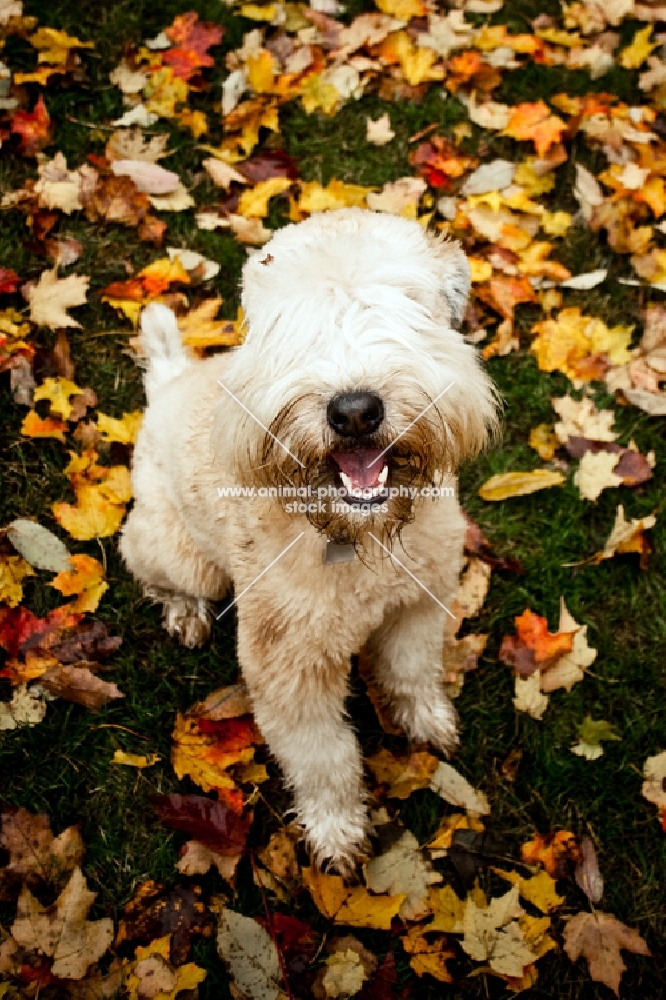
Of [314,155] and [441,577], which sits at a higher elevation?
[314,155]

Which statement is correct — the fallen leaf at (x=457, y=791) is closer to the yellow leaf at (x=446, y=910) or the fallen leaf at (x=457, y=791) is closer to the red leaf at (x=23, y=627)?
the yellow leaf at (x=446, y=910)

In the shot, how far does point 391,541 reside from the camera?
2.43m

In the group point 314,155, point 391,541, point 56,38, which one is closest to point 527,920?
point 391,541

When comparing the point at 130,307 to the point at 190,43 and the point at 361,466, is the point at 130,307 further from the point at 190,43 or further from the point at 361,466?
the point at 361,466

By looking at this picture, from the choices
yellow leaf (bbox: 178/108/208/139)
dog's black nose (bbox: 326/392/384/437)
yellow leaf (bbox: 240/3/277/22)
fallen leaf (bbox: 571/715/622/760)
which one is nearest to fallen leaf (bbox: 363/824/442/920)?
fallen leaf (bbox: 571/715/622/760)

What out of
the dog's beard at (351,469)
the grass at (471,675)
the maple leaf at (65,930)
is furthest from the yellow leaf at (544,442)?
the maple leaf at (65,930)

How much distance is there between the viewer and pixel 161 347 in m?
3.58

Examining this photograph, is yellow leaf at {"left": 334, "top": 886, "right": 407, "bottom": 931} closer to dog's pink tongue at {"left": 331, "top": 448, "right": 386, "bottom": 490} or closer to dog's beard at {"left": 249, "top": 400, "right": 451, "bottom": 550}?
dog's beard at {"left": 249, "top": 400, "right": 451, "bottom": 550}

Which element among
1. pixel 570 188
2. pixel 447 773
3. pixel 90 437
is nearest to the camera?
pixel 447 773

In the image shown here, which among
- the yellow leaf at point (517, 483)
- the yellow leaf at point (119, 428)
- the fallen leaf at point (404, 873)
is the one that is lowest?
the fallen leaf at point (404, 873)

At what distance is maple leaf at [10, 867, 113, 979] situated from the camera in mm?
2707

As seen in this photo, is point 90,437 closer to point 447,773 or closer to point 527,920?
point 447,773

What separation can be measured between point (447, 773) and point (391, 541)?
1.30m

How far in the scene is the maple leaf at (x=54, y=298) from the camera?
419cm
